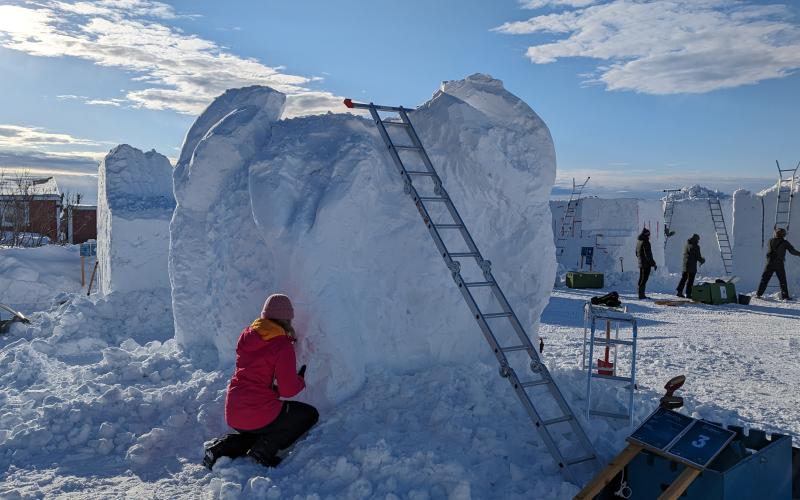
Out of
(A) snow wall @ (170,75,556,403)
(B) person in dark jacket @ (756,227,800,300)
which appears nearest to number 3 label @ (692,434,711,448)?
(A) snow wall @ (170,75,556,403)

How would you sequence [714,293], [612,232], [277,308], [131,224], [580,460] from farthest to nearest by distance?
1. [612,232]
2. [714,293]
3. [131,224]
4. [277,308]
5. [580,460]

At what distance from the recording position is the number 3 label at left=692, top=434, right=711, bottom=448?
141 inches

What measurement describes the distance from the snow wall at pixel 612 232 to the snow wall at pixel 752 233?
345 cm

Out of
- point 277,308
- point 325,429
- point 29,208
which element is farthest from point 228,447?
point 29,208

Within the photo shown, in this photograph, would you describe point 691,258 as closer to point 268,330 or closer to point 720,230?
point 720,230

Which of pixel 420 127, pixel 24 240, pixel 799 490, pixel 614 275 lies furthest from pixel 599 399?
pixel 24 240

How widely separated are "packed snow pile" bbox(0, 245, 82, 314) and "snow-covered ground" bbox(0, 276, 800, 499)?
817 centimetres

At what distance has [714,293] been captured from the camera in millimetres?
13695

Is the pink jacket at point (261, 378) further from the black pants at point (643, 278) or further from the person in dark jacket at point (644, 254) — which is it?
the black pants at point (643, 278)

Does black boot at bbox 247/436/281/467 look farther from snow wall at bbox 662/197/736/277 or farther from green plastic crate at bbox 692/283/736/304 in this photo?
snow wall at bbox 662/197/736/277

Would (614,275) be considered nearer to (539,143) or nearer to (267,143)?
(539,143)

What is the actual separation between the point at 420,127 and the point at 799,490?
4122 millimetres

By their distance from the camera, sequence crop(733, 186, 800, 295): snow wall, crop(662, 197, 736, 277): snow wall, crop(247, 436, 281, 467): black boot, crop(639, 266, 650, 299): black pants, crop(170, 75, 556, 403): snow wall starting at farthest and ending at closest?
crop(662, 197, 736, 277): snow wall → crop(733, 186, 800, 295): snow wall → crop(639, 266, 650, 299): black pants → crop(170, 75, 556, 403): snow wall → crop(247, 436, 281, 467): black boot

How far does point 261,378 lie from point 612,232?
18212mm
